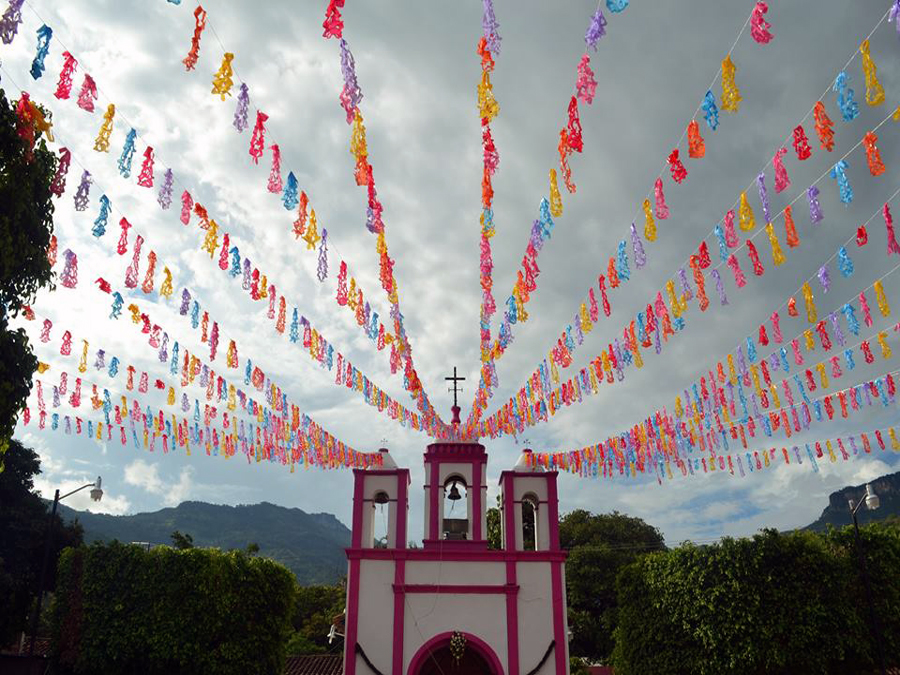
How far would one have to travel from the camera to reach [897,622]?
18.0 meters

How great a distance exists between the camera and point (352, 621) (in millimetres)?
19422

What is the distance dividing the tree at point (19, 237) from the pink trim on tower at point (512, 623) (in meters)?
13.8

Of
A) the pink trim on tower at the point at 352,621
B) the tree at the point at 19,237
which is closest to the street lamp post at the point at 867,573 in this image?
the pink trim on tower at the point at 352,621

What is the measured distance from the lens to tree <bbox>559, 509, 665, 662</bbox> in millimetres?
38844

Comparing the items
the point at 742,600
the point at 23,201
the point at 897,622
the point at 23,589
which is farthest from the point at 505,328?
the point at 23,589

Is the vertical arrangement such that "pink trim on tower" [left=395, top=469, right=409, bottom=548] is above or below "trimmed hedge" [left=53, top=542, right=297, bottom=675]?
above

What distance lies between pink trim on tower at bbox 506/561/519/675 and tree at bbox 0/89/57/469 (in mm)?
13824

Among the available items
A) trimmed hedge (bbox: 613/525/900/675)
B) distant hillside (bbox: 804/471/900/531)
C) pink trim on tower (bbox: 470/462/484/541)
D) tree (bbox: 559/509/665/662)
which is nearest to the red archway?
pink trim on tower (bbox: 470/462/484/541)

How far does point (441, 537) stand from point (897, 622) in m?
12.9

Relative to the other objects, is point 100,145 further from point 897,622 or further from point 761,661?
point 897,622

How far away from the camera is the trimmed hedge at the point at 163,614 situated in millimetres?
19094

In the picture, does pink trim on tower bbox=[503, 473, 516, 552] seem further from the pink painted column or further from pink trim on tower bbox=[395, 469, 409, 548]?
pink trim on tower bbox=[395, 469, 409, 548]

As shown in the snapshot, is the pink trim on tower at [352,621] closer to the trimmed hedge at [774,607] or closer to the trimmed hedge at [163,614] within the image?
the trimmed hedge at [163,614]

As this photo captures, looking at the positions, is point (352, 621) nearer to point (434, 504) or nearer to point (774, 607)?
point (434, 504)
